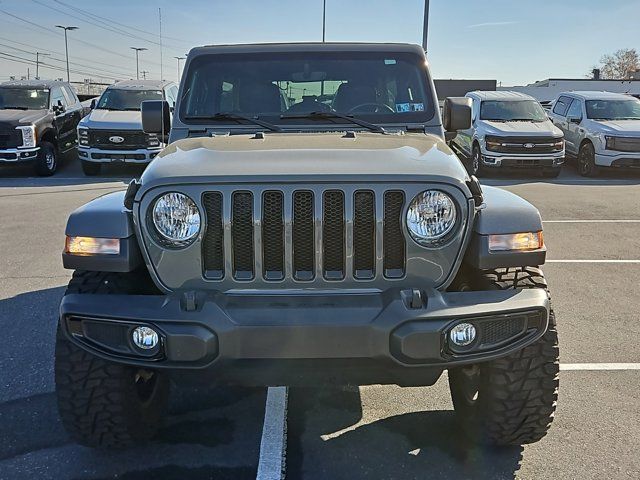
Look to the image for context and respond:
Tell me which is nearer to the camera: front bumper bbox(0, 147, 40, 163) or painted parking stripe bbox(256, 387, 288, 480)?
painted parking stripe bbox(256, 387, 288, 480)

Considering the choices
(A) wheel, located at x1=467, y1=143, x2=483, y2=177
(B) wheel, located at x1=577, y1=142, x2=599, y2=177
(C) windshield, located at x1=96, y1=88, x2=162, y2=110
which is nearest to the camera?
(C) windshield, located at x1=96, y1=88, x2=162, y2=110

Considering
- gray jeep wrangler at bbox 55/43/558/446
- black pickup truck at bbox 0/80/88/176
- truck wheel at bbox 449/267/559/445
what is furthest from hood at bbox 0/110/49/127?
truck wheel at bbox 449/267/559/445

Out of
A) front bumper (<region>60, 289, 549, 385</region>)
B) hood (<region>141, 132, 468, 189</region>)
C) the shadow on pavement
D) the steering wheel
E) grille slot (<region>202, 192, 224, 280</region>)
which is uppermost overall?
the steering wheel

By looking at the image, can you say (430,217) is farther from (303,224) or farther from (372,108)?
(372,108)

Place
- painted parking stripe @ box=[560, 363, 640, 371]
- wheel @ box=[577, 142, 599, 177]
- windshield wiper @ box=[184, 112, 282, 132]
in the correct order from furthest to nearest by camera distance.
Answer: wheel @ box=[577, 142, 599, 177], painted parking stripe @ box=[560, 363, 640, 371], windshield wiper @ box=[184, 112, 282, 132]

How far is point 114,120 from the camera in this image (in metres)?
13.1

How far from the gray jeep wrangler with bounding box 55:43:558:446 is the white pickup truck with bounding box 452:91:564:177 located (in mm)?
10811

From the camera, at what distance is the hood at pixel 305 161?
2.67 metres

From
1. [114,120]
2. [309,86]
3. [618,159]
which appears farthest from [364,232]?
[618,159]

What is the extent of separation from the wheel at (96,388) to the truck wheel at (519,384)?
5.40 ft

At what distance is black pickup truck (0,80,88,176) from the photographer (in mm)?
12922

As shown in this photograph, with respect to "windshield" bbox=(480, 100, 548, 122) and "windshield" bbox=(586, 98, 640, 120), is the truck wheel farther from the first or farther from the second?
"windshield" bbox=(586, 98, 640, 120)

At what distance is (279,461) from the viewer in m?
3.05

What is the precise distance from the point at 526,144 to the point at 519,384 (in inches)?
458
